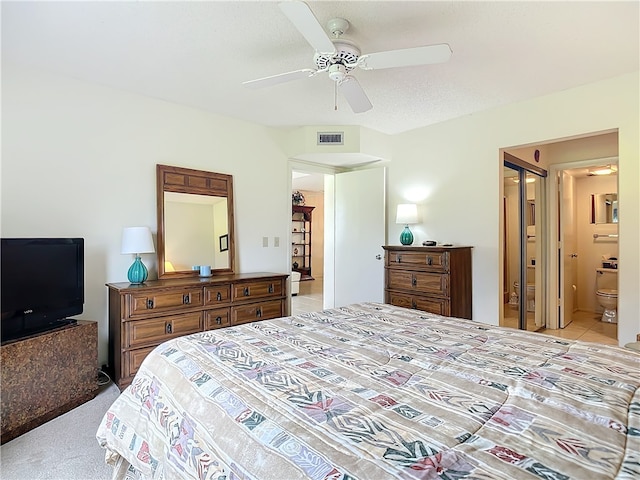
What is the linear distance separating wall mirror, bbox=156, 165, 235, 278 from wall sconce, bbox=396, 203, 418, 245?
194 centimetres

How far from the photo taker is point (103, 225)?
9.92ft

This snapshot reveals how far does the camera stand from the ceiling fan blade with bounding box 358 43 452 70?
1.81 metres

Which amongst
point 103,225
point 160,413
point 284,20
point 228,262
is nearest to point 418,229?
point 228,262

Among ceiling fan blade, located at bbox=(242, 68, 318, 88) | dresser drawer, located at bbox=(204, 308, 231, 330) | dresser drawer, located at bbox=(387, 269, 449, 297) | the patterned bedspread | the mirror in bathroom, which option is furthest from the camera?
the mirror in bathroom

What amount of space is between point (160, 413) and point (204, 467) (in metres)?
0.40

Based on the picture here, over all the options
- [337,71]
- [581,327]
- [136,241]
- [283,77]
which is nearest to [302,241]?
[581,327]

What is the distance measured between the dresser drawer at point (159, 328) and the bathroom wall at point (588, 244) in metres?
5.56

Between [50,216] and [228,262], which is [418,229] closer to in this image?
[228,262]

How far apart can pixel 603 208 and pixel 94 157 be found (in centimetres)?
643

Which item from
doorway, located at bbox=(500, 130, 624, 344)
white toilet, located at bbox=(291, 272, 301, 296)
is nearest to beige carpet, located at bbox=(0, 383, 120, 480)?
doorway, located at bbox=(500, 130, 624, 344)

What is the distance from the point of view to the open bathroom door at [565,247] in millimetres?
4438

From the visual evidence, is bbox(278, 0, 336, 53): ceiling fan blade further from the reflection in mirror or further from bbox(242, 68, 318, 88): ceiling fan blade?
the reflection in mirror

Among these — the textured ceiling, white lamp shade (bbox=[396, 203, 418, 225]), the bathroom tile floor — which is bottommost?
the bathroom tile floor

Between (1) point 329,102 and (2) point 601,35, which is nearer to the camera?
(2) point 601,35
